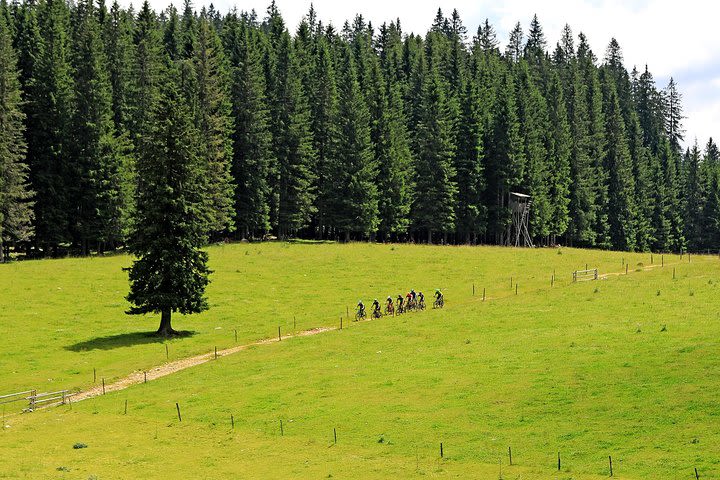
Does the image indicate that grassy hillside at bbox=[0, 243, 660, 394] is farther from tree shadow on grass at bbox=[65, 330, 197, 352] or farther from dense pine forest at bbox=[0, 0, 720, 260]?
dense pine forest at bbox=[0, 0, 720, 260]

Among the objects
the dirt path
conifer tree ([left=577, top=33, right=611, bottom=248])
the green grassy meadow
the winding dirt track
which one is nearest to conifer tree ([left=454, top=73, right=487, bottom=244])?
conifer tree ([left=577, top=33, right=611, bottom=248])

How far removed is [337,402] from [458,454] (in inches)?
377

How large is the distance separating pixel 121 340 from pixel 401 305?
21521 mm

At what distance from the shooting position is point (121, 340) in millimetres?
53781

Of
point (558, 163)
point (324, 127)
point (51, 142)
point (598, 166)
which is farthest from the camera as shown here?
point (598, 166)

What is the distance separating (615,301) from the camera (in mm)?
58344

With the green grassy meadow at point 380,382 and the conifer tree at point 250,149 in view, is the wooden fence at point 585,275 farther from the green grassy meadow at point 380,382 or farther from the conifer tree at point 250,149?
the conifer tree at point 250,149

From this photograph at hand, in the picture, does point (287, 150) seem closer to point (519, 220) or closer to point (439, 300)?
point (519, 220)

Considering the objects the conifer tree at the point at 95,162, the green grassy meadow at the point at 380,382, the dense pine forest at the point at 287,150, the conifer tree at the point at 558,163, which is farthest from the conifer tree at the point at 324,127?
Result: the green grassy meadow at the point at 380,382

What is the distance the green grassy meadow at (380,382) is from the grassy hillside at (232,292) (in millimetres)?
280

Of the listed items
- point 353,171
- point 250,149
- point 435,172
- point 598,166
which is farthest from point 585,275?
point 598,166

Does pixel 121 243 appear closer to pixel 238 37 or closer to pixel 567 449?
pixel 238 37

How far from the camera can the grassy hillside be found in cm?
4969

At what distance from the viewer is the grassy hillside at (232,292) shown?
4969 cm
